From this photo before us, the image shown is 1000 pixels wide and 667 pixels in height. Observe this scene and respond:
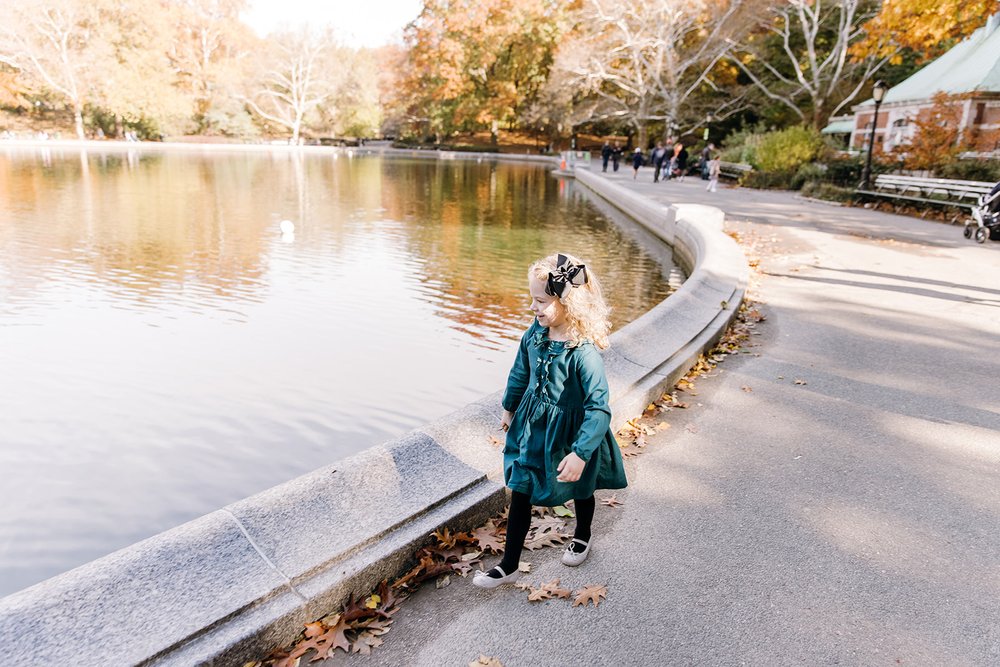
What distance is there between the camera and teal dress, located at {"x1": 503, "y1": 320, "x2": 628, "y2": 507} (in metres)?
2.97

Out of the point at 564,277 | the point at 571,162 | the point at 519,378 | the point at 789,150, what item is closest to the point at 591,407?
the point at 519,378

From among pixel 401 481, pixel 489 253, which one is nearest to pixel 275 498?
pixel 401 481

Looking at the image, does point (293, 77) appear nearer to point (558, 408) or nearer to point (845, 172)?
point (845, 172)

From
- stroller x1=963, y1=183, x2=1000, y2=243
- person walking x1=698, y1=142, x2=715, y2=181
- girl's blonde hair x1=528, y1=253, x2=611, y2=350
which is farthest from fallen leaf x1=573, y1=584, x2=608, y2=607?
person walking x1=698, y1=142, x2=715, y2=181

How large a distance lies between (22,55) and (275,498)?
215 feet

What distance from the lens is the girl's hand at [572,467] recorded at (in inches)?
114

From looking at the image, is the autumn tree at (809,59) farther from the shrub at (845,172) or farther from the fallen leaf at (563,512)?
the fallen leaf at (563,512)

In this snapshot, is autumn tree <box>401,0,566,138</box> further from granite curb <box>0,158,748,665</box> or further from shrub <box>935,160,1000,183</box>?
granite curb <box>0,158,748,665</box>

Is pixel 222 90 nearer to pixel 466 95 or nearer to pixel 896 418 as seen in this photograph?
pixel 466 95

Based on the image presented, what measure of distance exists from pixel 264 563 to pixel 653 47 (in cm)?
4247

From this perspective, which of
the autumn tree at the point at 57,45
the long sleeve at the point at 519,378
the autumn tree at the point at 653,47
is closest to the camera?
Result: the long sleeve at the point at 519,378

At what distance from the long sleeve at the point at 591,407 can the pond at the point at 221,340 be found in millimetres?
3440

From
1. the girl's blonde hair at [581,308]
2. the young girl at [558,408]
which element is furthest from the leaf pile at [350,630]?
the girl's blonde hair at [581,308]

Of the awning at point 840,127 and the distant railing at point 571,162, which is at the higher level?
the awning at point 840,127
